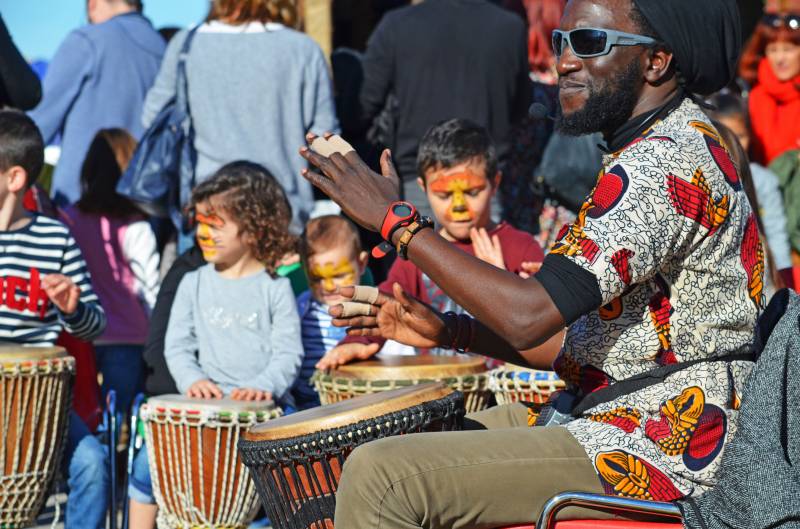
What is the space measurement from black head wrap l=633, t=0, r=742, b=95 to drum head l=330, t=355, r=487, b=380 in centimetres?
139

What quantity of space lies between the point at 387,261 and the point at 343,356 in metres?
1.99

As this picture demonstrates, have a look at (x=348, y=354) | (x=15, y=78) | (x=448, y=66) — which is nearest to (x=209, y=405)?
(x=348, y=354)

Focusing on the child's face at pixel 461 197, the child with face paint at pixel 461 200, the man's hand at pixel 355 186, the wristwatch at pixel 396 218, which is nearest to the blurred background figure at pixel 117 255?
the child with face paint at pixel 461 200

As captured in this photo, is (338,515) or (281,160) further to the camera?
(281,160)

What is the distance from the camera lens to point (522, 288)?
2.72 m

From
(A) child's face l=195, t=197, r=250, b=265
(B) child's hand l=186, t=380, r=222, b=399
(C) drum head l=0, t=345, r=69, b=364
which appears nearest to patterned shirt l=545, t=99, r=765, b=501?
(B) child's hand l=186, t=380, r=222, b=399

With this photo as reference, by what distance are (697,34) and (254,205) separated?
2.48 meters

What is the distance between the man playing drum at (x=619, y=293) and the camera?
2754 mm

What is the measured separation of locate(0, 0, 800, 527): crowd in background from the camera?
16.4 feet

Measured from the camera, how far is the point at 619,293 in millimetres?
2766

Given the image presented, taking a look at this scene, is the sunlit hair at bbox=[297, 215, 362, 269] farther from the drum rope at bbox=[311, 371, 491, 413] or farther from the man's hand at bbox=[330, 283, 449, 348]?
the man's hand at bbox=[330, 283, 449, 348]

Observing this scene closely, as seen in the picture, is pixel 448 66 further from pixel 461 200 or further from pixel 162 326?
pixel 162 326

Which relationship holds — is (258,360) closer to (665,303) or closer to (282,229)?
(282,229)

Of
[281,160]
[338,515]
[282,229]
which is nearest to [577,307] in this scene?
[338,515]
